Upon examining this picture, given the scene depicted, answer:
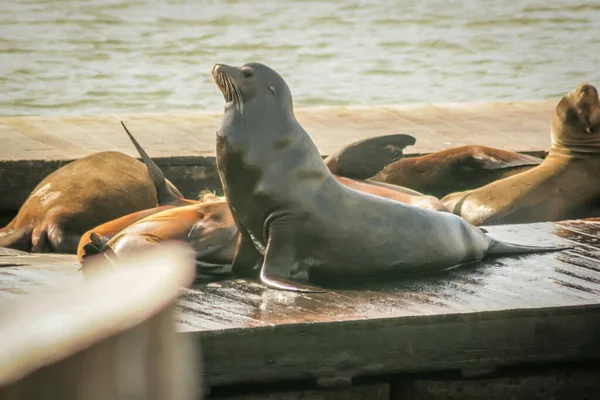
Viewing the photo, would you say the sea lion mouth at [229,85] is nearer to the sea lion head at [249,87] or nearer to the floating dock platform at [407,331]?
the sea lion head at [249,87]

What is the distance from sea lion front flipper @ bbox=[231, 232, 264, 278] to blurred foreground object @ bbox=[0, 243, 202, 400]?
332 centimetres

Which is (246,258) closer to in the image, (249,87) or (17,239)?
(249,87)

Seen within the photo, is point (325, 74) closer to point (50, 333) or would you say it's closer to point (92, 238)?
point (92, 238)

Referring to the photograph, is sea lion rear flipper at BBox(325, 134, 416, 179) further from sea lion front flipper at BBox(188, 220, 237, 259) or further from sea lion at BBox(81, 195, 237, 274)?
sea lion front flipper at BBox(188, 220, 237, 259)

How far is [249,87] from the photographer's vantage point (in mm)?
5352

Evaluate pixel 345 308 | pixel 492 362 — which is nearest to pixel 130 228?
pixel 345 308

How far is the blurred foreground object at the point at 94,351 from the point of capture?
6.45ft

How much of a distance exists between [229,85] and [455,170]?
3.46 meters

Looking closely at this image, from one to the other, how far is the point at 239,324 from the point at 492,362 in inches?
38.7

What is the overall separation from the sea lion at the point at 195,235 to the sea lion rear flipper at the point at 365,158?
57.0 inches

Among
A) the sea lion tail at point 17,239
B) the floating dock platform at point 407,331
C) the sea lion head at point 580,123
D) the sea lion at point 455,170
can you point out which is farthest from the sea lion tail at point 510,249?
the sea lion tail at point 17,239

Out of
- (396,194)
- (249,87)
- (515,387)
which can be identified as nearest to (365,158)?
(396,194)

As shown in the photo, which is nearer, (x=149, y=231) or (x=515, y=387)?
(x=515, y=387)

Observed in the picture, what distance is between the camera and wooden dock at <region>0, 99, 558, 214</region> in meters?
8.59
